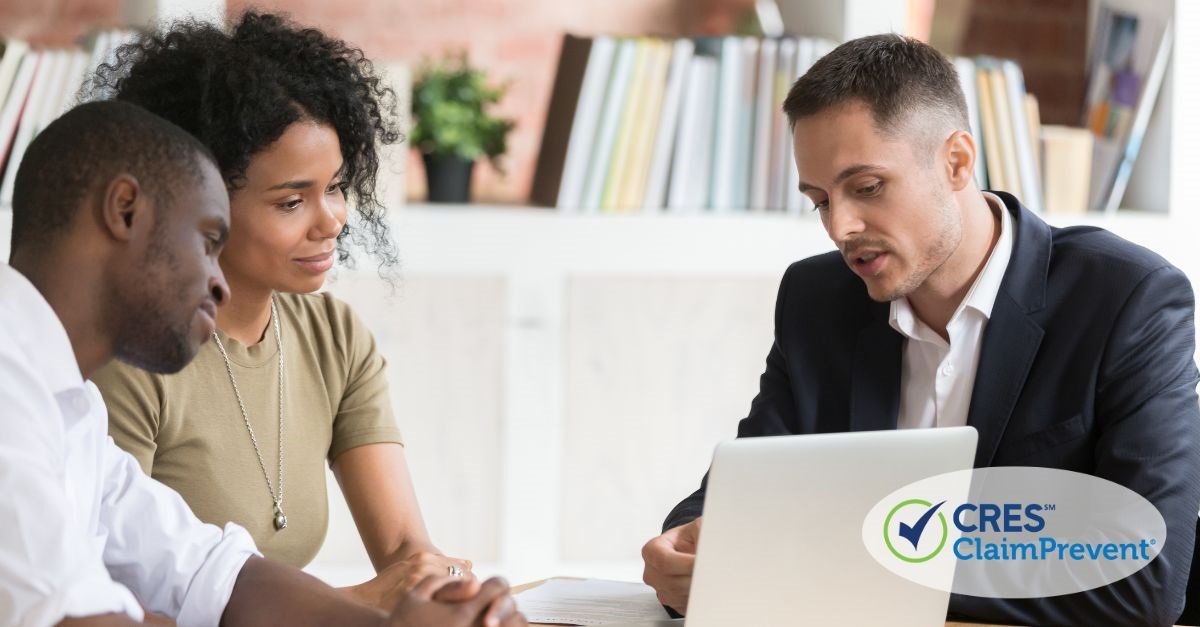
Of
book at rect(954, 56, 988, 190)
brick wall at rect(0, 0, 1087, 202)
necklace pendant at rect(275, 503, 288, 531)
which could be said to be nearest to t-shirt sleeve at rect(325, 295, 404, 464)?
necklace pendant at rect(275, 503, 288, 531)

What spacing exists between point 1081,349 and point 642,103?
1125 millimetres

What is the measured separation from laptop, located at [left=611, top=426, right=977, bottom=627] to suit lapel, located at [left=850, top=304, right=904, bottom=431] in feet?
1.76

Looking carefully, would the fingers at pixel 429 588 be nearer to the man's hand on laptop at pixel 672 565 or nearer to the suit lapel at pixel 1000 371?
the man's hand on laptop at pixel 672 565

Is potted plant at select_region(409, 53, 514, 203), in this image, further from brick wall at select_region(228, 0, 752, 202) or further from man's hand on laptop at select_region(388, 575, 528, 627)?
man's hand on laptop at select_region(388, 575, 528, 627)

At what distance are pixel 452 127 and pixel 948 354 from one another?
3.94ft

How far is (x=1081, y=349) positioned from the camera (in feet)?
4.98

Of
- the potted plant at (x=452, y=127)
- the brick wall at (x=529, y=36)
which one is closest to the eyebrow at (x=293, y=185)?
the potted plant at (x=452, y=127)

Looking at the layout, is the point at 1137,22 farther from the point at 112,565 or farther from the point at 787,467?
the point at 112,565

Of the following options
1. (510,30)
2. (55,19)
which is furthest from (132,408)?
(510,30)

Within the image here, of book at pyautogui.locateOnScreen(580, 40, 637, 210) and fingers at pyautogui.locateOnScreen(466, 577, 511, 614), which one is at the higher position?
book at pyautogui.locateOnScreen(580, 40, 637, 210)

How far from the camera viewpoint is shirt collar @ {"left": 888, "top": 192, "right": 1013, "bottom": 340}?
5.25 feet

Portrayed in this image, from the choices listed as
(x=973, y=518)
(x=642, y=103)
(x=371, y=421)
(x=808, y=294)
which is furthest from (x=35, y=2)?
(x=973, y=518)

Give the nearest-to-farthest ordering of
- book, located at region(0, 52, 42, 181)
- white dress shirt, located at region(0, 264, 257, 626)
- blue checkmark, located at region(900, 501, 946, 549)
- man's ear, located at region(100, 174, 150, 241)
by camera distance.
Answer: white dress shirt, located at region(0, 264, 257, 626) < man's ear, located at region(100, 174, 150, 241) < blue checkmark, located at region(900, 501, 946, 549) < book, located at region(0, 52, 42, 181)

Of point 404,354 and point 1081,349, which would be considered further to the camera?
point 404,354
